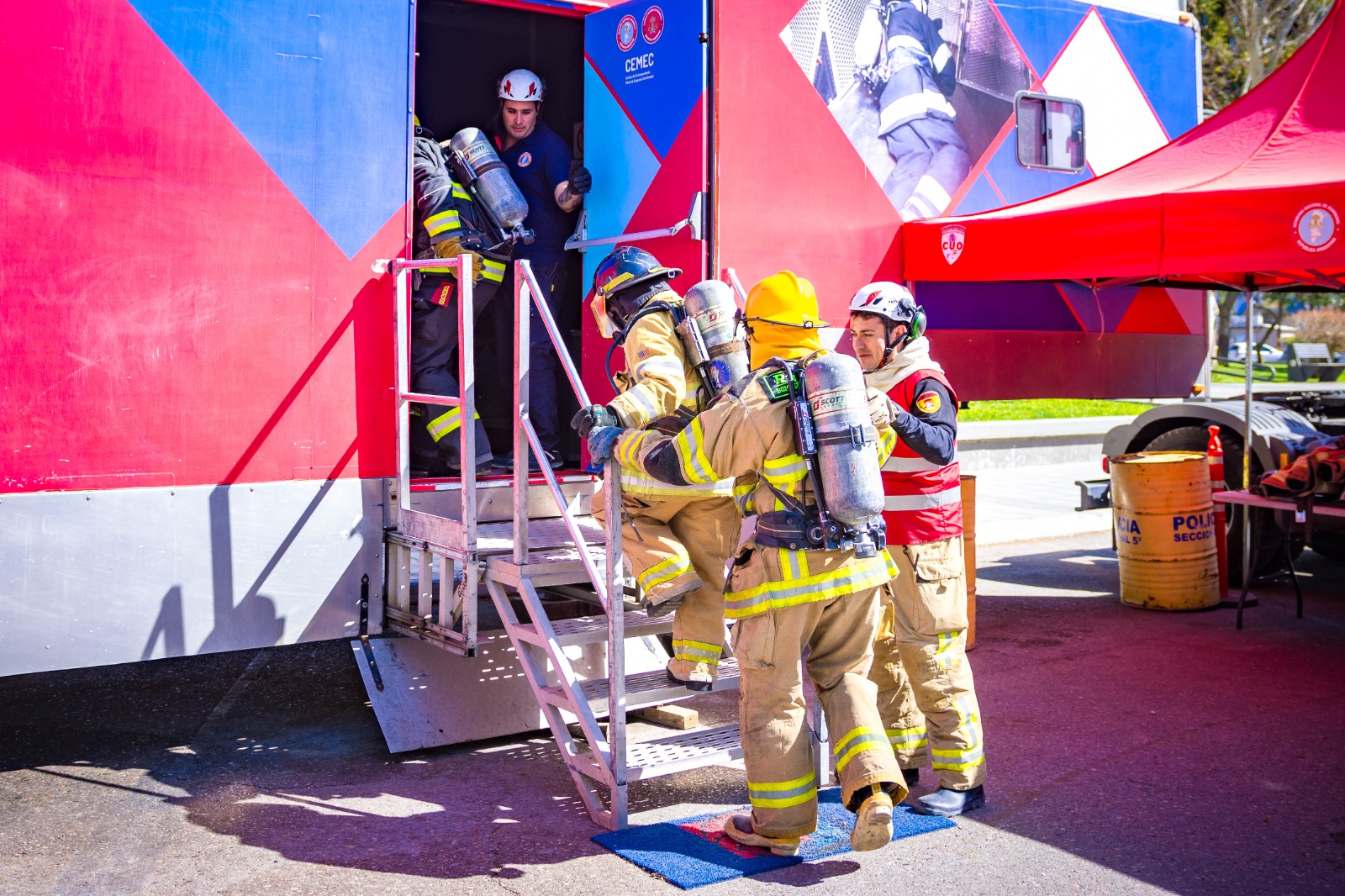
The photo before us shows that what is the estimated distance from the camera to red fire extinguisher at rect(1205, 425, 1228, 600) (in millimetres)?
8273

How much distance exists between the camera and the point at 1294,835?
4.26 m

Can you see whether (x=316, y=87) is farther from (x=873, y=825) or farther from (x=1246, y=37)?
(x=1246, y=37)

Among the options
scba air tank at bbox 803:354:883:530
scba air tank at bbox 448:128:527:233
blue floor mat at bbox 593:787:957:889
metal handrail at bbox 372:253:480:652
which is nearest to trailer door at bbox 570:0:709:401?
scba air tank at bbox 448:128:527:233

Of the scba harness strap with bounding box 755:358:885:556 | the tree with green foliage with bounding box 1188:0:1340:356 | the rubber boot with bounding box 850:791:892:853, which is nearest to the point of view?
the rubber boot with bounding box 850:791:892:853

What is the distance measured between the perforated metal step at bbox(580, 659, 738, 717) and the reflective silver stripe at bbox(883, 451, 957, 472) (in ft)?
3.28

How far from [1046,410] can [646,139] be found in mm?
14962

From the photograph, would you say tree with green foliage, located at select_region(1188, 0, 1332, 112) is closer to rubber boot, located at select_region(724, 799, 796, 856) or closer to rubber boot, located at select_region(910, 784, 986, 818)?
rubber boot, located at select_region(910, 784, 986, 818)

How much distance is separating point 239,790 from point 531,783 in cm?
114

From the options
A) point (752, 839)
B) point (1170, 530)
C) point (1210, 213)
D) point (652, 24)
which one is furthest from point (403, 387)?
point (1170, 530)

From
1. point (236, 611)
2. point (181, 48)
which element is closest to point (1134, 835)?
point (236, 611)

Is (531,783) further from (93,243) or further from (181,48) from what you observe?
(181,48)

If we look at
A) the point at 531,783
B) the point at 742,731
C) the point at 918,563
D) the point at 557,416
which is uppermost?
the point at 557,416

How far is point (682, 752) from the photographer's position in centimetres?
448

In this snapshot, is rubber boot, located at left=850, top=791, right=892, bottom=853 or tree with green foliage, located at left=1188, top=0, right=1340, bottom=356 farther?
tree with green foliage, located at left=1188, top=0, right=1340, bottom=356
